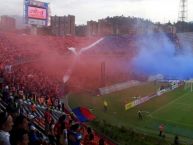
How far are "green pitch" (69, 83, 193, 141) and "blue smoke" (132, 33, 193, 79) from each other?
13.1 m

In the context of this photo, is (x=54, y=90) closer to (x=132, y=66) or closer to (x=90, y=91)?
(x=90, y=91)

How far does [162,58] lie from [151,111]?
1064 inches

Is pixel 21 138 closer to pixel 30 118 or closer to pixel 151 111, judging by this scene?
pixel 30 118

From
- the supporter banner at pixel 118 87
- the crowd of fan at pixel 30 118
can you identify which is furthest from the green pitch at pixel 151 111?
the crowd of fan at pixel 30 118

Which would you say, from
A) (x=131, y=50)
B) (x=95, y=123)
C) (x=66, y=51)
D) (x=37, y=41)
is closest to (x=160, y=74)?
(x=131, y=50)

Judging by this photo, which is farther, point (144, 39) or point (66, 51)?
point (144, 39)

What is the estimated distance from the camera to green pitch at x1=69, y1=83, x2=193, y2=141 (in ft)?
81.3

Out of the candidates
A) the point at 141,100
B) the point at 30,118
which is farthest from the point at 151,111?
the point at 30,118

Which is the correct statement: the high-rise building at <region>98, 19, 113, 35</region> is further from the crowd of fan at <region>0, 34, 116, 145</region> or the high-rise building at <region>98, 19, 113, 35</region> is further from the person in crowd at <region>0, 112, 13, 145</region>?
the person in crowd at <region>0, 112, 13, 145</region>

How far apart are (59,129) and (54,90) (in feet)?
74.1

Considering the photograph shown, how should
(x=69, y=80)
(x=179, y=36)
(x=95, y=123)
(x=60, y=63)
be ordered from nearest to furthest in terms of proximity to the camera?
(x=95, y=123) < (x=69, y=80) < (x=60, y=63) < (x=179, y=36)

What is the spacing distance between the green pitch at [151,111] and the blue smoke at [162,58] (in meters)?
13.1

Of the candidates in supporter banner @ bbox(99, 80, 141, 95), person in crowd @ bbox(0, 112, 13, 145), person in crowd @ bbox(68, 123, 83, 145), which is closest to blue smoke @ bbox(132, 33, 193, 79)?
supporter banner @ bbox(99, 80, 141, 95)

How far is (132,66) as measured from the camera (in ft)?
169
